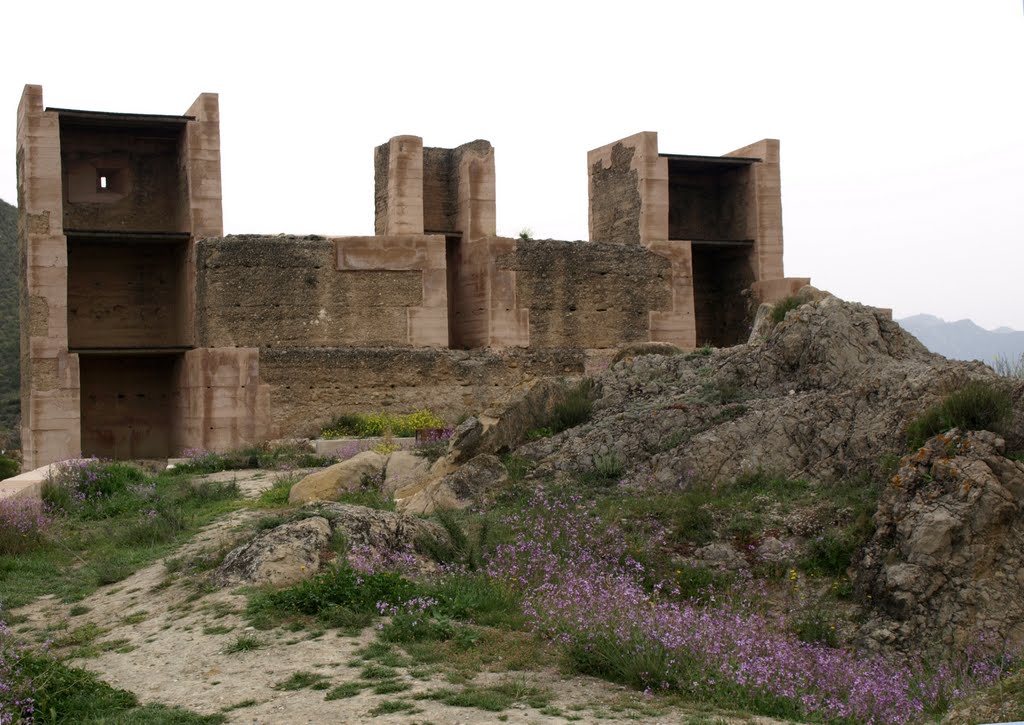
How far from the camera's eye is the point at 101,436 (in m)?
21.0

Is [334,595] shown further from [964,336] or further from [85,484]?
[964,336]

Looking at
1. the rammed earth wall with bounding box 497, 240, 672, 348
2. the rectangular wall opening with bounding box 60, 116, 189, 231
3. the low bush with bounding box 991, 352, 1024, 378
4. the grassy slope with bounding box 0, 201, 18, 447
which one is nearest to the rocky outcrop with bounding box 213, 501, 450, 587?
the low bush with bounding box 991, 352, 1024, 378

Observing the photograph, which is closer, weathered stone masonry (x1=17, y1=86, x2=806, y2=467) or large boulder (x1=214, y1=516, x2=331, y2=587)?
large boulder (x1=214, y1=516, x2=331, y2=587)

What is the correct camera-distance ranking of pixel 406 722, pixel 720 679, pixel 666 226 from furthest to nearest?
pixel 666 226 < pixel 720 679 < pixel 406 722

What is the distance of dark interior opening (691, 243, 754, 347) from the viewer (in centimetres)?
2461

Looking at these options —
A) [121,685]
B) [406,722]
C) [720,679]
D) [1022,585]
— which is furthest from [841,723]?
[121,685]

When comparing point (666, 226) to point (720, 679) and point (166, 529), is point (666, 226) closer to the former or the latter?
point (166, 529)

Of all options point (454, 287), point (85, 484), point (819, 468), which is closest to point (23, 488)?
point (85, 484)

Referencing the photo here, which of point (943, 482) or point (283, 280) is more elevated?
point (283, 280)

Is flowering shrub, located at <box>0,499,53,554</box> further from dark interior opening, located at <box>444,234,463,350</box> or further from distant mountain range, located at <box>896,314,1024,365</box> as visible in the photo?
distant mountain range, located at <box>896,314,1024,365</box>

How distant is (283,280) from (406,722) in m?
15.1

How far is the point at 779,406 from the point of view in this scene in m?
10.9

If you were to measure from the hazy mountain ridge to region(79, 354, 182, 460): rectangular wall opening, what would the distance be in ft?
30.6

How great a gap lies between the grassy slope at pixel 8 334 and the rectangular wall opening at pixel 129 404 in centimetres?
966
